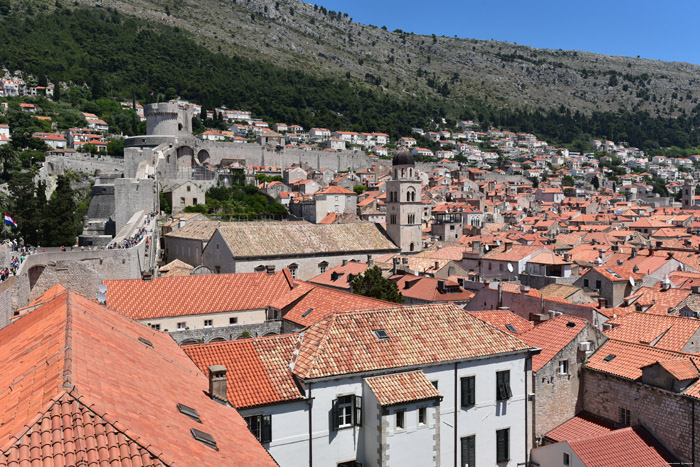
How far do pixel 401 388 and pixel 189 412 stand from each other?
7.00m

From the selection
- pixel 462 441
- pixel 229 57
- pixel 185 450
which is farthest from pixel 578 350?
pixel 229 57

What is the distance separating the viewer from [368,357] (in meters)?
16.2

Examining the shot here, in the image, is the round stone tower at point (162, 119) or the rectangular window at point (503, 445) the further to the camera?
the round stone tower at point (162, 119)

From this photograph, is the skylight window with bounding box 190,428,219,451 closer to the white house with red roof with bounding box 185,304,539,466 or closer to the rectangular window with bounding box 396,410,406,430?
the white house with red roof with bounding box 185,304,539,466

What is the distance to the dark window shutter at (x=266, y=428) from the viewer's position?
578 inches

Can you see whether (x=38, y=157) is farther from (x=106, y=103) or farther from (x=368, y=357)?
(x=368, y=357)

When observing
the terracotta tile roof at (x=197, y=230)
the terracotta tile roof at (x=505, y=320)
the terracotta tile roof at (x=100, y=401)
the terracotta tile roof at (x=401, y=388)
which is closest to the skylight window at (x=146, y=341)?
the terracotta tile roof at (x=100, y=401)

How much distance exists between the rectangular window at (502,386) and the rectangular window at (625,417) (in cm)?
377

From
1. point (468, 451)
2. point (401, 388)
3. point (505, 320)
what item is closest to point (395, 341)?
point (401, 388)

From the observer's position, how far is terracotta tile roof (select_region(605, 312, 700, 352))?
21188 mm

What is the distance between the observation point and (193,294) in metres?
29.6

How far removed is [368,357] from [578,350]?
320 inches

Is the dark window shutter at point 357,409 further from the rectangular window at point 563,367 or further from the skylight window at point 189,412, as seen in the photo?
the rectangular window at point 563,367

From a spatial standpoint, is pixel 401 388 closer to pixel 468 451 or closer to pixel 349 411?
pixel 349 411
